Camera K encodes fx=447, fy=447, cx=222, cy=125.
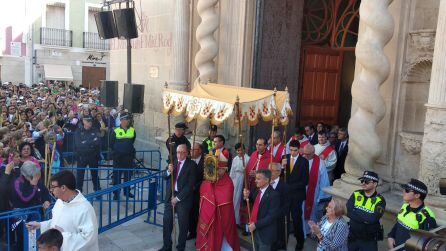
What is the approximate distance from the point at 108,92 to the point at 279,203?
6634 millimetres

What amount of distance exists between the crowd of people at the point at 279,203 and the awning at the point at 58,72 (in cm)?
2281

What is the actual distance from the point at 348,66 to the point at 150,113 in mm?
5601

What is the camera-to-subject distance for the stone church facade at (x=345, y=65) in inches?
262

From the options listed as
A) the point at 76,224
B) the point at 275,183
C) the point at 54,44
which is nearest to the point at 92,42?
the point at 54,44

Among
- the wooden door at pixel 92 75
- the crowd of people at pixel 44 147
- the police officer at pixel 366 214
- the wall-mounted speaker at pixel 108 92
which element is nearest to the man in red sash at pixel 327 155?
the police officer at pixel 366 214

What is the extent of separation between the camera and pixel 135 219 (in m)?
8.08

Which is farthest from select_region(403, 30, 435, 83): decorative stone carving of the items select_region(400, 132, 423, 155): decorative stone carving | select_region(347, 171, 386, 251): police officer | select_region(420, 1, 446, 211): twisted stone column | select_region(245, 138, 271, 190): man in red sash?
select_region(347, 171, 386, 251): police officer

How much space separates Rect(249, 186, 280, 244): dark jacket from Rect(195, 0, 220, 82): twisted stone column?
198 inches

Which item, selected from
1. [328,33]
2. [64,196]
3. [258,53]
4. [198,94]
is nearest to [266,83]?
[258,53]

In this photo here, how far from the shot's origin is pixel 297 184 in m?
6.70

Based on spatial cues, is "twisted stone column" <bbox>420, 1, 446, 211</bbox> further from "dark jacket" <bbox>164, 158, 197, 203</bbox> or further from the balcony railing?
the balcony railing

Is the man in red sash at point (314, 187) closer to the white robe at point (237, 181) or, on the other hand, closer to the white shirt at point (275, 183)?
the white robe at point (237, 181)

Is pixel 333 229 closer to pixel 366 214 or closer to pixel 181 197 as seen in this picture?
pixel 366 214

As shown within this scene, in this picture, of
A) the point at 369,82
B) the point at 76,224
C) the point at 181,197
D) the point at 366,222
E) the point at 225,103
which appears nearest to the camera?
the point at 76,224
